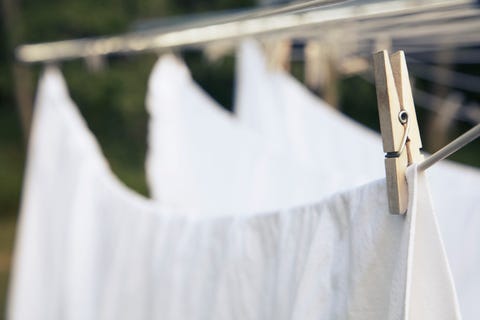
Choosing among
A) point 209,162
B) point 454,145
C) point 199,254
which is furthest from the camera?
point 209,162

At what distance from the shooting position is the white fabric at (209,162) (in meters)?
1.33

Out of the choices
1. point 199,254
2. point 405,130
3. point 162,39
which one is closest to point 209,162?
point 162,39

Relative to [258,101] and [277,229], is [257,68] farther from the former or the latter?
[277,229]

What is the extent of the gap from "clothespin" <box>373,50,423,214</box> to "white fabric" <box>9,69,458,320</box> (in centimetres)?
1

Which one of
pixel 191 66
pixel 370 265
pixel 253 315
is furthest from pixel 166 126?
pixel 191 66

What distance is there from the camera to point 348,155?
1.49 meters

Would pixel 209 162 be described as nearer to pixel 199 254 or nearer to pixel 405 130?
pixel 199 254

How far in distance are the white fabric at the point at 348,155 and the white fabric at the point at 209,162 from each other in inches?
2.2

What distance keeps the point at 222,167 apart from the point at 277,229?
836 mm

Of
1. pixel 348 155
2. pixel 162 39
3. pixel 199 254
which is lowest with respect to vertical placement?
pixel 199 254

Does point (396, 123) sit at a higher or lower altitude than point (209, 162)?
lower

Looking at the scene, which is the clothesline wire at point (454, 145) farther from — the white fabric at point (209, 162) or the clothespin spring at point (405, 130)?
the white fabric at point (209, 162)

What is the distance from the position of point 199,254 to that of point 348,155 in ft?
2.13

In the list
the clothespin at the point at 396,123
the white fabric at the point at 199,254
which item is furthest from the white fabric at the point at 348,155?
the clothespin at the point at 396,123
